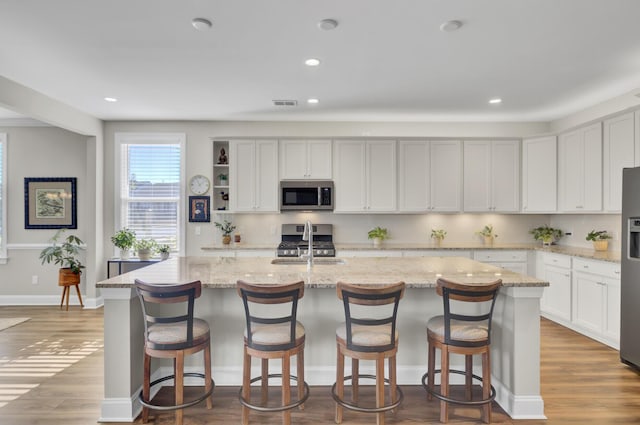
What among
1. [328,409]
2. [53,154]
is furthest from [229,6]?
[53,154]

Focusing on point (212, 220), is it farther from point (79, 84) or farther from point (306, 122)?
point (79, 84)

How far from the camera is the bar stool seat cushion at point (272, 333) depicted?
228 cm

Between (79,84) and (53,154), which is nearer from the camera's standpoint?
(79,84)

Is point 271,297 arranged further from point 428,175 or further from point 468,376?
point 428,175

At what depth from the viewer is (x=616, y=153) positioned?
4.07 m

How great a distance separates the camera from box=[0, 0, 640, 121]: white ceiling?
2496mm

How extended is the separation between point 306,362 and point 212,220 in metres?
3.33

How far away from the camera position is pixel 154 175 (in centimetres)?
571

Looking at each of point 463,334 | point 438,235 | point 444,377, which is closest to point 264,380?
point 444,377

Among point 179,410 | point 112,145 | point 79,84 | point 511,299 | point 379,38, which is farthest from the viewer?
point 112,145

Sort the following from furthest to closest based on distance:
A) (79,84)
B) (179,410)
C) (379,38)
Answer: (79,84) < (379,38) < (179,410)

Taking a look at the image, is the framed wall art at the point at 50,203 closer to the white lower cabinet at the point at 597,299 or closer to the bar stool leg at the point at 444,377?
the bar stool leg at the point at 444,377

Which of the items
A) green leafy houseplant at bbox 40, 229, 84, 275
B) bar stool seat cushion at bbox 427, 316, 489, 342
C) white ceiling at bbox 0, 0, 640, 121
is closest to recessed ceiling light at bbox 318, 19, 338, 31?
white ceiling at bbox 0, 0, 640, 121

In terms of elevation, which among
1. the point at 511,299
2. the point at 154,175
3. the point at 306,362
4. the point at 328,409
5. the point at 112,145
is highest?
the point at 112,145
